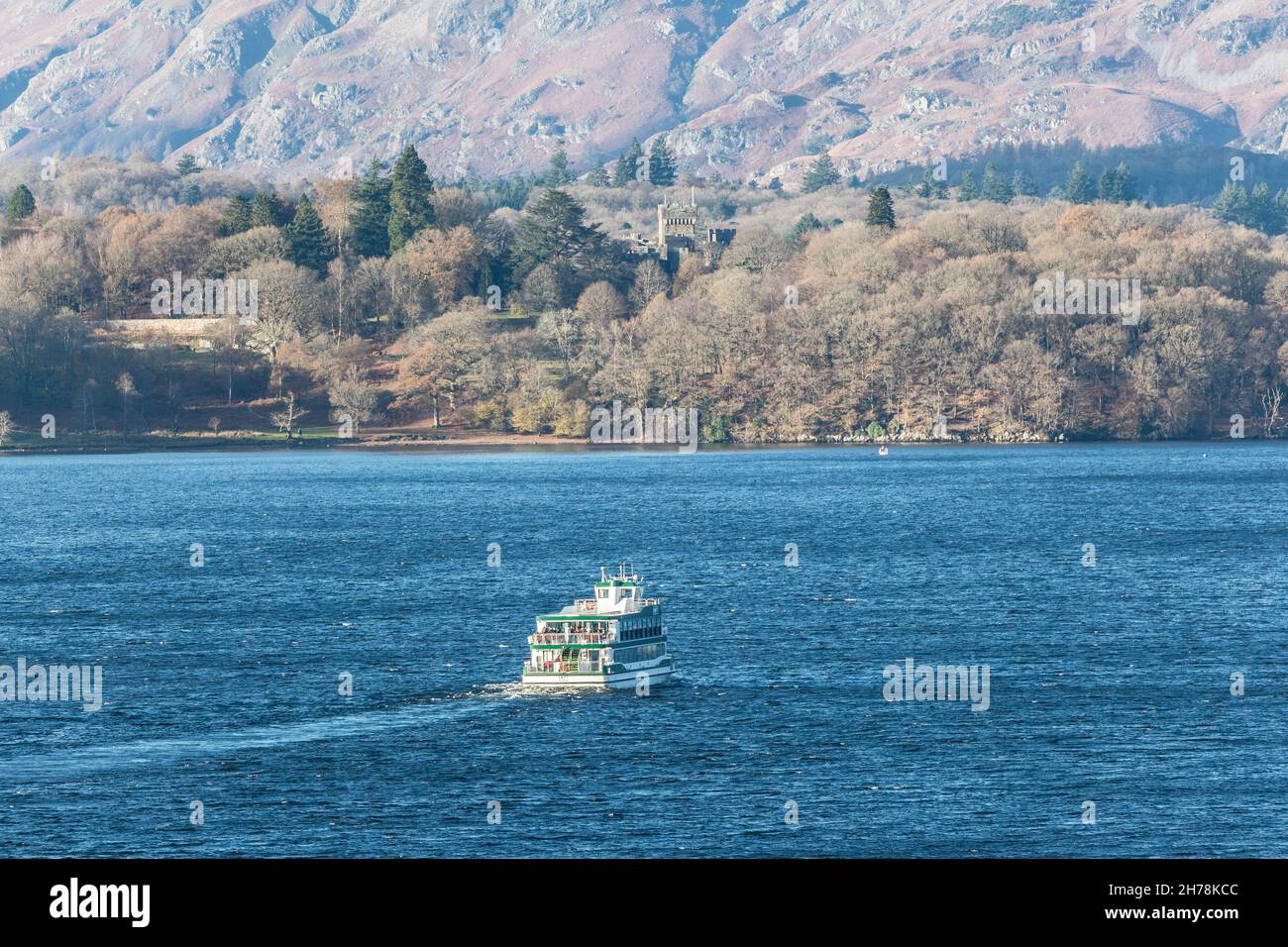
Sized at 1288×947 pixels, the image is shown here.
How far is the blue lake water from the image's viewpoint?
49344mm

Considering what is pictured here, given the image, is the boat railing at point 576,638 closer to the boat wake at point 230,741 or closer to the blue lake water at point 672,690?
the blue lake water at point 672,690

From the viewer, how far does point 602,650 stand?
7188cm

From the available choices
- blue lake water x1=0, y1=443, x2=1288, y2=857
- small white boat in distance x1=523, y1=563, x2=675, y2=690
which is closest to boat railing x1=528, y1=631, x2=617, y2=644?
small white boat in distance x1=523, y1=563, x2=675, y2=690

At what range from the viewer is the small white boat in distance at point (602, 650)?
71438 mm

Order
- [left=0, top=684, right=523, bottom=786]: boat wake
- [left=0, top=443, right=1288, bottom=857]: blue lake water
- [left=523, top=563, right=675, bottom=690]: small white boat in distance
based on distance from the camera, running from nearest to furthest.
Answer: [left=0, top=443, right=1288, bottom=857]: blue lake water
[left=0, top=684, right=523, bottom=786]: boat wake
[left=523, top=563, right=675, bottom=690]: small white boat in distance

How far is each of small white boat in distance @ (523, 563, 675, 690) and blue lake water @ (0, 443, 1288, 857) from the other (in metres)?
1.46

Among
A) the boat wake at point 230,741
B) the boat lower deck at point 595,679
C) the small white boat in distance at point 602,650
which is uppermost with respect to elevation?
the small white boat in distance at point 602,650

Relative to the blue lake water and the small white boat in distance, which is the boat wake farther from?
the small white boat in distance

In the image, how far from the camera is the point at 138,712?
6625cm

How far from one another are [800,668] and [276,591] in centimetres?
4052

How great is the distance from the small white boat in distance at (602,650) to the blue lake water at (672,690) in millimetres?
1458

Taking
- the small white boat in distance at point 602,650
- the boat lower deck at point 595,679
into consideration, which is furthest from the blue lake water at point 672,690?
the small white boat in distance at point 602,650
